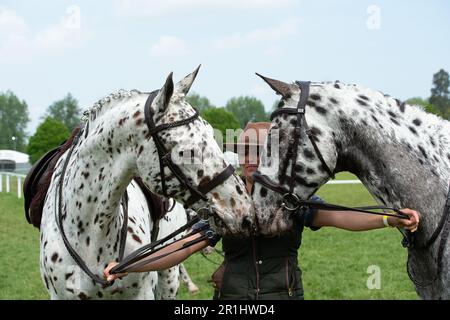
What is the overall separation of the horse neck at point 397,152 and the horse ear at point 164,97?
3.08ft

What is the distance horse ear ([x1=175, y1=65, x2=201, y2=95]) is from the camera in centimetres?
337

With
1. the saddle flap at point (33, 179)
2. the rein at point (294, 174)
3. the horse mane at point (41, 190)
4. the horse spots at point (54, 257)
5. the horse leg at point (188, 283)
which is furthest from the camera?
the horse leg at point (188, 283)

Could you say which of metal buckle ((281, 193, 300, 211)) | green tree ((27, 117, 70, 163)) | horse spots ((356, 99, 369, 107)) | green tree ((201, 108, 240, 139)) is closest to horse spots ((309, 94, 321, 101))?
horse spots ((356, 99, 369, 107))

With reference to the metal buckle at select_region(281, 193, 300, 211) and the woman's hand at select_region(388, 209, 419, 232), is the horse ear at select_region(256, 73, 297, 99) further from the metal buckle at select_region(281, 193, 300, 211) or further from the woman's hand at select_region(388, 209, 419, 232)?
the woman's hand at select_region(388, 209, 419, 232)

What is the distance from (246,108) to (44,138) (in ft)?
118

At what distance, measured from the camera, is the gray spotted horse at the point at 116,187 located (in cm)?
318

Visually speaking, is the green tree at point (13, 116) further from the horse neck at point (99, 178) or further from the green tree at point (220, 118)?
the horse neck at point (99, 178)

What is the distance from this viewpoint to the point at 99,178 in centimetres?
351

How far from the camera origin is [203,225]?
11.4ft

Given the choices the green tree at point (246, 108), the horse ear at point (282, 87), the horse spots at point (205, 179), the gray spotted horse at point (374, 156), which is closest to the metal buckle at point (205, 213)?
the horse spots at point (205, 179)

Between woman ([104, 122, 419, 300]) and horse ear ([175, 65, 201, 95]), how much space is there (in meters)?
0.45

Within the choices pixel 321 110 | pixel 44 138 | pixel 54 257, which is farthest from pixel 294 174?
pixel 44 138

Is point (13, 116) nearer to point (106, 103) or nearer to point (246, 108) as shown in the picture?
point (246, 108)
